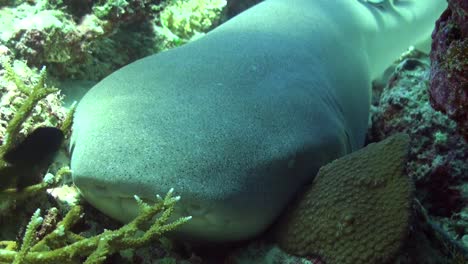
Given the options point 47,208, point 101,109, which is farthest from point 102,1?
point 47,208

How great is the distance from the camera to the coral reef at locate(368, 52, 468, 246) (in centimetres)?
271

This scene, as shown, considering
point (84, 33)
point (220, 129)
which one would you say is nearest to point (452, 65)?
point (220, 129)

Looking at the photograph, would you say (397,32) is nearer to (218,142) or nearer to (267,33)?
(267,33)

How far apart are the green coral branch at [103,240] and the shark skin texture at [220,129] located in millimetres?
103

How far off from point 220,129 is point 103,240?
857mm

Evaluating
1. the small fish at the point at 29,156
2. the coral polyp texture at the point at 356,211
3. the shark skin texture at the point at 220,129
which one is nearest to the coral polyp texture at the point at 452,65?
the coral polyp texture at the point at 356,211

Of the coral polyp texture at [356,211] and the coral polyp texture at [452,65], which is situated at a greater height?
the coral polyp texture at [452,65]

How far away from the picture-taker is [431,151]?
2891 mm

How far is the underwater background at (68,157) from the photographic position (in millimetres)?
2014

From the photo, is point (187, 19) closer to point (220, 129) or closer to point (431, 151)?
point (220, 129)

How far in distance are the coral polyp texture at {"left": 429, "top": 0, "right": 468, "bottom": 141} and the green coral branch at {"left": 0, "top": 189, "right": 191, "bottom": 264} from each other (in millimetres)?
1547

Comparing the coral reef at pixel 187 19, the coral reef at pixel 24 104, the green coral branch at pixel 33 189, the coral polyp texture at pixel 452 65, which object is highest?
the coral polyp texture at pixel 452 65

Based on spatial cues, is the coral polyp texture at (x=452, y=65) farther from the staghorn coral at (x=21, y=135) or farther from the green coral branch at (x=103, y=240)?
the staghorn coral at (x=21, y=135)

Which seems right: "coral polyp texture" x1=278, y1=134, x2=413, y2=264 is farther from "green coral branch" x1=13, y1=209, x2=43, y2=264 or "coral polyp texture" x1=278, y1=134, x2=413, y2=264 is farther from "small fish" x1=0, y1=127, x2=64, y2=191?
"small fish" x1=0, y1=127, x2=64, y2=191
